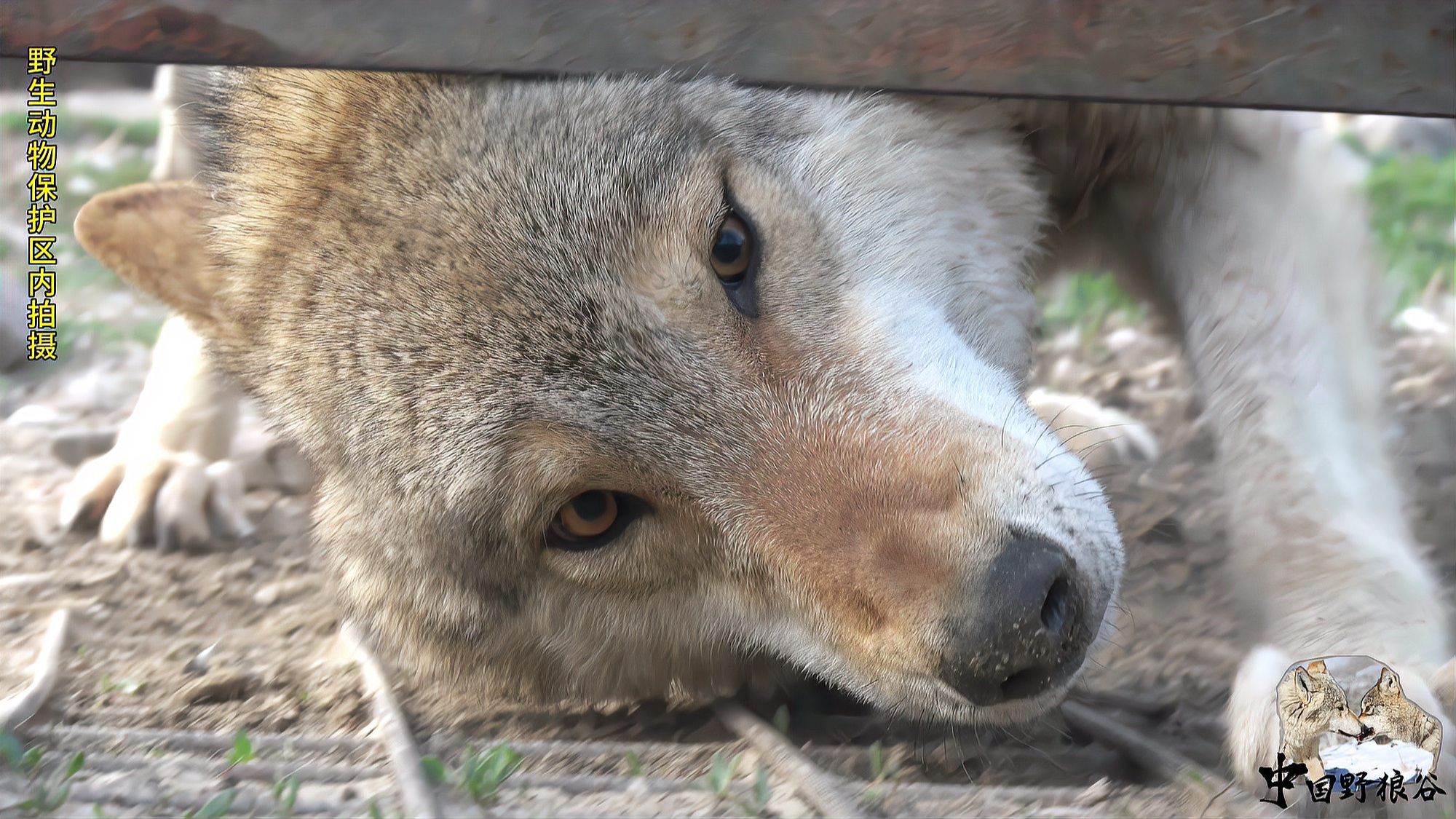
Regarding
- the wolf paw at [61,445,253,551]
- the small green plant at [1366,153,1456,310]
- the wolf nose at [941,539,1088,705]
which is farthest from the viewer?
the small green plant at [1366,153,1456,310]

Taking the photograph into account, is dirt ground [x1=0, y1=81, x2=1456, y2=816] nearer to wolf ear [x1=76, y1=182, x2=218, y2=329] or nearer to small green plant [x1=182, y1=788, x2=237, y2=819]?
small green plant [x1=182, y1=788, x2=237, y2=819]

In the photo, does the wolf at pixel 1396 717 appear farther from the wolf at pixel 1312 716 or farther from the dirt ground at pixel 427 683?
the dirt ground at pixel 427 683

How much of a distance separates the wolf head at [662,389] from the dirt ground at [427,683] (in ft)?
0.58

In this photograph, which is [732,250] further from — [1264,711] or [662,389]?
[1264,711]

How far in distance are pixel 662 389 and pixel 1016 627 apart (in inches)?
30.7

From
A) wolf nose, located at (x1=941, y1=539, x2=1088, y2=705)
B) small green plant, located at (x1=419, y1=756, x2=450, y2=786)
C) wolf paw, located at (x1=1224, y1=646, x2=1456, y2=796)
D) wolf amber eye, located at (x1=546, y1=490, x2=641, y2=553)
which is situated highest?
wolf amber eye, located at (x1=546, y1=490, x2=641, y2=553)

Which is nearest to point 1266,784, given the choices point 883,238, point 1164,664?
point 1164,664

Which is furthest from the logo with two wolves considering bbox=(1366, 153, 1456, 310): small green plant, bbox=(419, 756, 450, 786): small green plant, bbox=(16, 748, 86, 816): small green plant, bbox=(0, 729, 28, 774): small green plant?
bbox=(1366, 153, 1456, 310): small green plant

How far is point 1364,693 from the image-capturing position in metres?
2.11

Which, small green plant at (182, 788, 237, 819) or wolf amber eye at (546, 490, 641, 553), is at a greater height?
wolf amber eye at (546, 490, 641, 553)

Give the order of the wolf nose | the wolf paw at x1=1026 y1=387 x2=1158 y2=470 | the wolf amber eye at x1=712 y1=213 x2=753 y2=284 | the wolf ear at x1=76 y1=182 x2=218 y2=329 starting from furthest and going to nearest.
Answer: the wolf paw at x1=1026 y1=387 x2=1158 y2=470 < the wolf ear at x1=76 y1=182 x2=218 y2=329 < the wolf amber eye at x1=712 y1=213 x2=753 y2=284 < the wolf nose

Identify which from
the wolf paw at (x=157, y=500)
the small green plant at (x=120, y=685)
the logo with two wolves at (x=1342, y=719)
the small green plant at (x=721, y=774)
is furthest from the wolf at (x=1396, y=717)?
the wolf paw at (x=157, y=500)

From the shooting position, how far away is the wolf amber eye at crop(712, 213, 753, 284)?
235cm

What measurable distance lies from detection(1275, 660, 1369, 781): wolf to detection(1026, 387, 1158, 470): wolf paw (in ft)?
5.13
